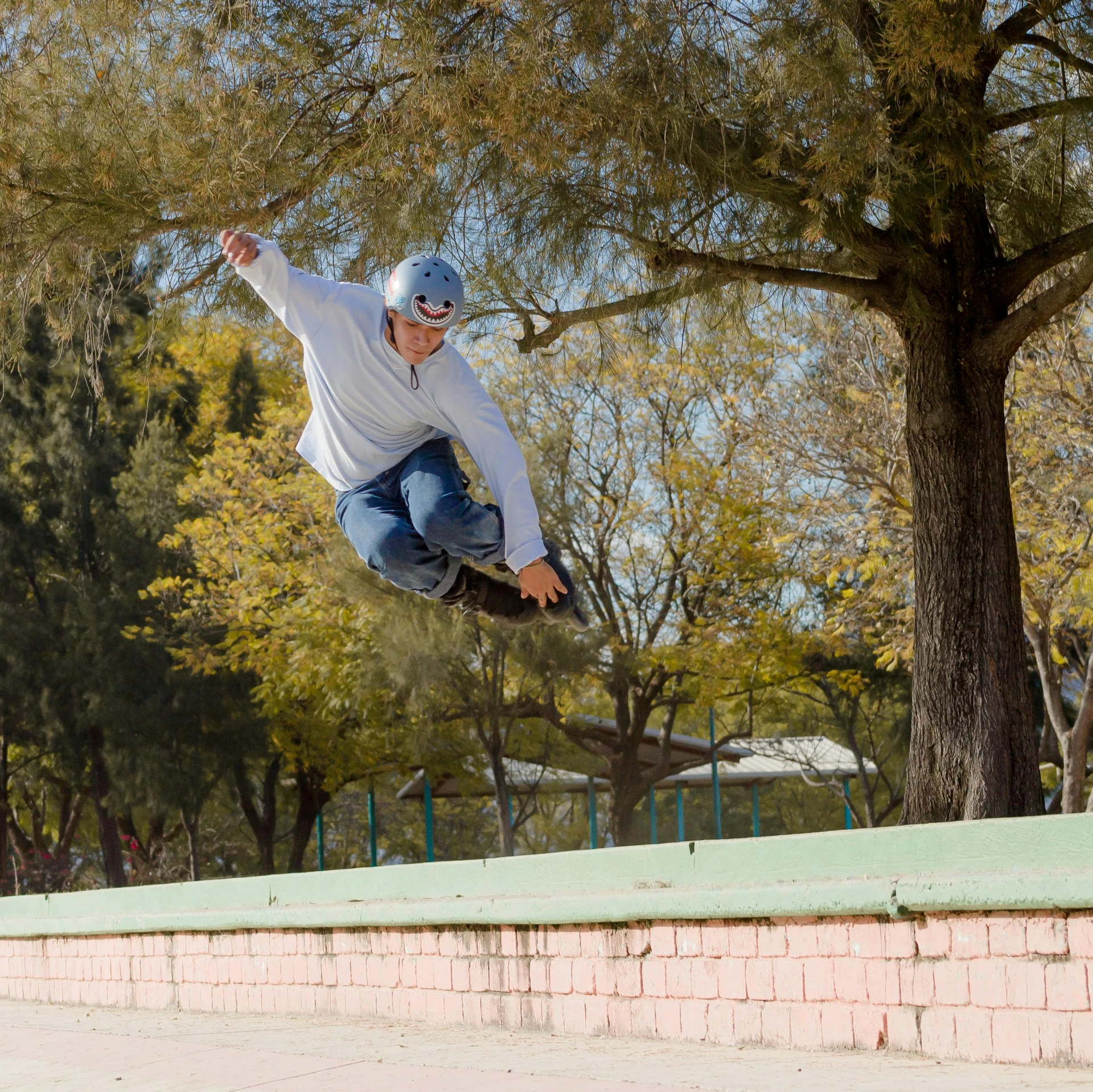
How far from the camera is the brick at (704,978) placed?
5.79 m

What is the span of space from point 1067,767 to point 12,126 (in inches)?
512

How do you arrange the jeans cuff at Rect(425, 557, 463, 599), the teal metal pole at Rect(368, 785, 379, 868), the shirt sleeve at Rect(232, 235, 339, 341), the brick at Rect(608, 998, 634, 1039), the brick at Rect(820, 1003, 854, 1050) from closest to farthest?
the brick at Rect(820, 1003, 854, 1050) < the shirt sleeve at Rect(232, 235, 339, 341) < the jeans cuff at Rect(425, 557, 463, 599) < the brick at Rect(608, 998, 634, 1039) < the teal metal pole at Rect(368, 785, 379, 868)

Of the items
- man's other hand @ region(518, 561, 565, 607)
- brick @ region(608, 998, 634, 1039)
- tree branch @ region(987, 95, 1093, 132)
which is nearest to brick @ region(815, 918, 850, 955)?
brick @ region(608, 998, 634, 1039)

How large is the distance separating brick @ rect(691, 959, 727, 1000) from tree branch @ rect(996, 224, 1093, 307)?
4.62m

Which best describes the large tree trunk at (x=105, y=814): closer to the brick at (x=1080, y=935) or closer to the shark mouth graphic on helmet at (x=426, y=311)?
the shark mouth graphic on helmet at (x=426, y=311)

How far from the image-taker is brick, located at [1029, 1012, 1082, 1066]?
450cm

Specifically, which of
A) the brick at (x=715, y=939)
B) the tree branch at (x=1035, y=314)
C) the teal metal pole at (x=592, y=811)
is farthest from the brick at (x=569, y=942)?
the teal metal pole at (x=592, y=811)

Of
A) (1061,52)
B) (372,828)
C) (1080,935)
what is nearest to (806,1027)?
(1080,935)

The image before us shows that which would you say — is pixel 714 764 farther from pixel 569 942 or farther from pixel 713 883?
pixel 713 883

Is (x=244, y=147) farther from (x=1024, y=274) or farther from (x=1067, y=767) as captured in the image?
(x=1067, y=767)

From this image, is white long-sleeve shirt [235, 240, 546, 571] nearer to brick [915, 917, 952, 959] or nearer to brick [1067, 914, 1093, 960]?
brick [915, 917, 952, 959]

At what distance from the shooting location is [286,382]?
27.8 m

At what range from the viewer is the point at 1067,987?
14.8ft

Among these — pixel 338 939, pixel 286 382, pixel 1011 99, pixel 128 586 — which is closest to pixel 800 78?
pixel 1011 99
